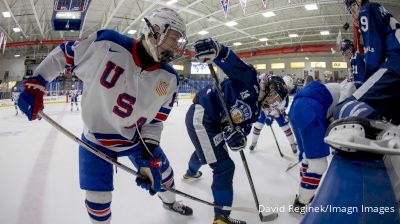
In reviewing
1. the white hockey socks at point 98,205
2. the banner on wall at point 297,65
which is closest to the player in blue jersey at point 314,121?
the white hockey socks at point 98,205

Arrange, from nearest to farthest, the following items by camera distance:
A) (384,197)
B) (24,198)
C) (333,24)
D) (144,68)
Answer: (384,197) → (144,68) → (24,198) → (333,24)

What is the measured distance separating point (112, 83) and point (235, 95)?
0.89 meters

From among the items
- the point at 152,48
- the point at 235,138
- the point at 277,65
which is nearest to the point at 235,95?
the point at 235,138

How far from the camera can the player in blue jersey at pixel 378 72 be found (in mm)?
935

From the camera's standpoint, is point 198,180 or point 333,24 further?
point 333,24

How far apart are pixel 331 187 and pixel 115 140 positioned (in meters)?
1.21

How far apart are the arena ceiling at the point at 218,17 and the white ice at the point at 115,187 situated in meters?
8.42

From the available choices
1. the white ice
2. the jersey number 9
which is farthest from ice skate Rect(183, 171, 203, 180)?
the jersey number 9

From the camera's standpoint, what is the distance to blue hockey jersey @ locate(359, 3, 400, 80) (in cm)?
109

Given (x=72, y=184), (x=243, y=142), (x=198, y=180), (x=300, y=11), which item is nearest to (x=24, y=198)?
(x=72, y=184)

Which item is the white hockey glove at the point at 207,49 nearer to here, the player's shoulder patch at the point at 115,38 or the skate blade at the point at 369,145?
the player's shoulder patch at the point at 115,38

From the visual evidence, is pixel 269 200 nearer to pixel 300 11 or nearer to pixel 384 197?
pixel 384 197

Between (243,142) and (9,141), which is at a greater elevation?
(243,142)

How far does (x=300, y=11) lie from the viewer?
43.4 ft
